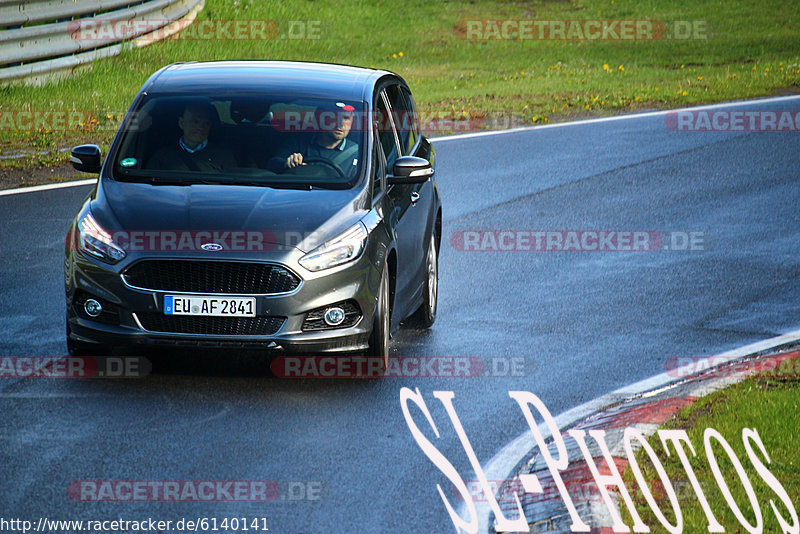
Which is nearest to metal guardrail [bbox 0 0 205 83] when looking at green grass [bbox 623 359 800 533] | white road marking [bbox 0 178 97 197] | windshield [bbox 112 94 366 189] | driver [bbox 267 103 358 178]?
white road marking [bbox 0 178 97 197]

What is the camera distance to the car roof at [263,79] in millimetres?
9769

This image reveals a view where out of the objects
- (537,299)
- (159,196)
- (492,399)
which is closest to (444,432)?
(492,399)

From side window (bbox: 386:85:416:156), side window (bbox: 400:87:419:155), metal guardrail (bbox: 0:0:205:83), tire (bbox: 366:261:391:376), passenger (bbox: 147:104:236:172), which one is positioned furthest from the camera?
metal guardrail (bbox: 0:0:205:83)

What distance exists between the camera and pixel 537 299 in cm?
1106

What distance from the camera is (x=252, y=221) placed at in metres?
8.41

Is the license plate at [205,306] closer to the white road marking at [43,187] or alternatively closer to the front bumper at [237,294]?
the front bumper at [237,294]

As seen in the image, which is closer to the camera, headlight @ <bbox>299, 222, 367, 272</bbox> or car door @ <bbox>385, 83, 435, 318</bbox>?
headlight @ <bbox>299, 222, 367, 272</bbox>

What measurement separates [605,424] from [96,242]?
10.9 feet

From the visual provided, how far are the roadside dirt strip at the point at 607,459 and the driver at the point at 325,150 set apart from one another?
8.25 ft

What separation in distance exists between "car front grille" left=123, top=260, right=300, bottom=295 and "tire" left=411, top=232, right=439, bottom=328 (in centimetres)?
217

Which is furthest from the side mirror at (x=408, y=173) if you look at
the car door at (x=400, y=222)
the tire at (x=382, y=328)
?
the tire at (x=382, y=328)

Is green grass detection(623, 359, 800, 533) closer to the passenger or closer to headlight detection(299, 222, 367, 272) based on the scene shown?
headlight detection(299, 222, 367, 272)

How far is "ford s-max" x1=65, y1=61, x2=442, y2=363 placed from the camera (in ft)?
27.1

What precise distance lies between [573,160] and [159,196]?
9.43 m
